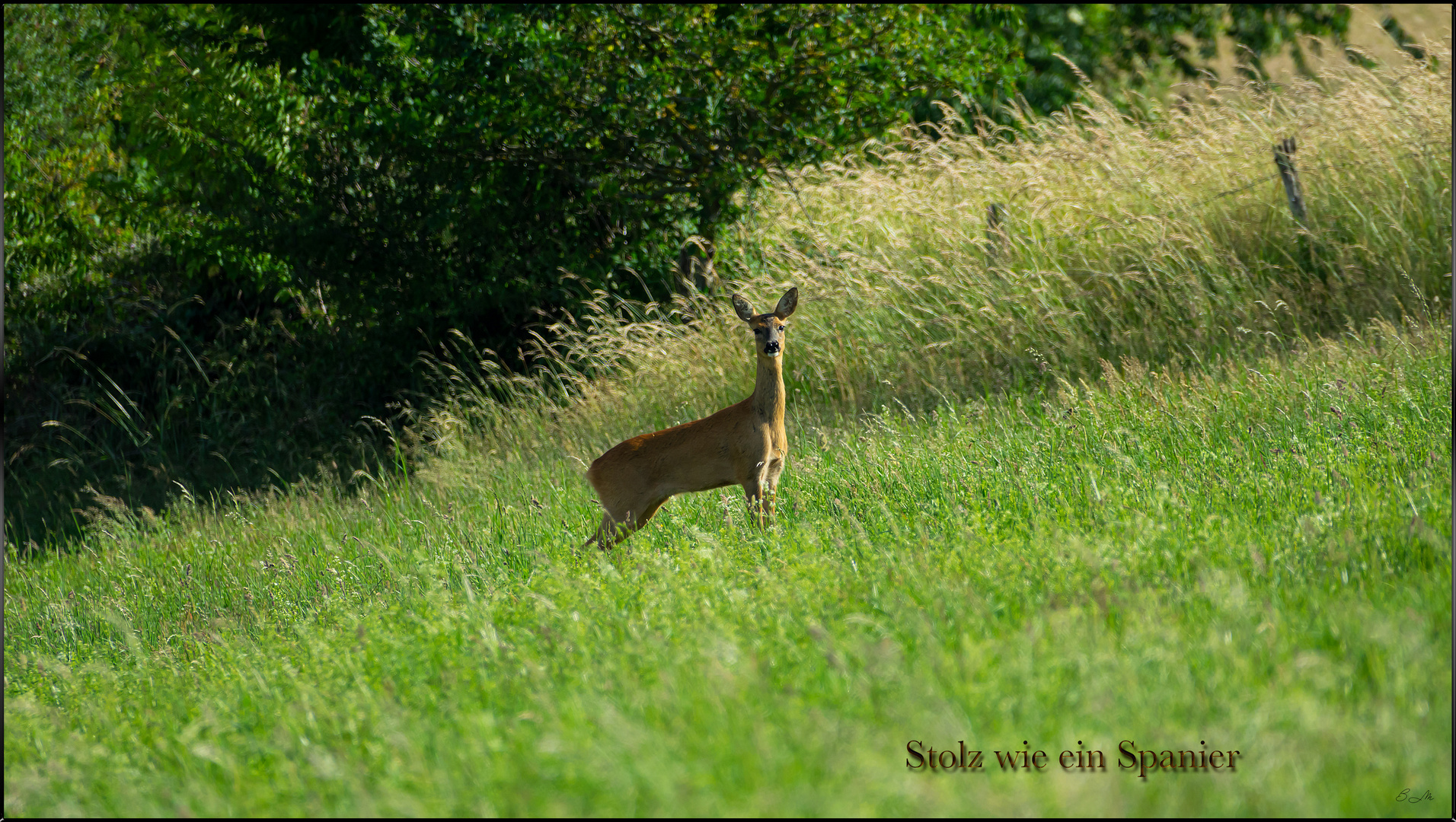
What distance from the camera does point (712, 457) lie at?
222 inches

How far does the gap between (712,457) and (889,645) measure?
2.73 m

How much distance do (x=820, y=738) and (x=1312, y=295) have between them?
7.01 metres

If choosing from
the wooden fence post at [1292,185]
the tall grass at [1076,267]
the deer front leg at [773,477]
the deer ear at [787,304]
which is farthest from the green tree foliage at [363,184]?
the deer front leg at [773,477]

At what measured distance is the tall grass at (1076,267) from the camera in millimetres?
8000

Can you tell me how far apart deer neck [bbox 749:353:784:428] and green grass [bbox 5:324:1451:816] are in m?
0.49

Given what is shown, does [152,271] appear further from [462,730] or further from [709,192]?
[462,730]

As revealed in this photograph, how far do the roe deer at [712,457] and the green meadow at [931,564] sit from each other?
8.5 inches

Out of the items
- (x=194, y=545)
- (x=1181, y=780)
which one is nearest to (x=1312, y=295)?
(x=1181, y=780)

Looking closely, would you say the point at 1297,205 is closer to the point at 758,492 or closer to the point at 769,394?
the point at 769,394

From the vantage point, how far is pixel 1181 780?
8.47ft

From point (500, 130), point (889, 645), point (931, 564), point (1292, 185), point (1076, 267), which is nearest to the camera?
point (889, 645)

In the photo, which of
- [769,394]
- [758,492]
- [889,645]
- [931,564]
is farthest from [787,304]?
[889,645]
